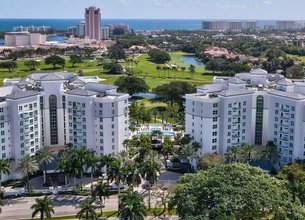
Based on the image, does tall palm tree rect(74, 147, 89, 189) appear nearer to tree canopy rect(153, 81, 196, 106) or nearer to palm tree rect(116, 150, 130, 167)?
palm tree rect(116, 150, 130, 167)

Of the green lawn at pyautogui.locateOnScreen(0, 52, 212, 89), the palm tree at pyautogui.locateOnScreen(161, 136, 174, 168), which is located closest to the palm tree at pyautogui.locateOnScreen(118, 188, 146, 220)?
the palm tree at pyautogui.locateOnScreen(161, 136, 174, 168)

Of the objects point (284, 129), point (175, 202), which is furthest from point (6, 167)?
point (284, 129)

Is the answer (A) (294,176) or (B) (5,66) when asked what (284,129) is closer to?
(A) (294,176)

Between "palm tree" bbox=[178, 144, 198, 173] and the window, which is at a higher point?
the window

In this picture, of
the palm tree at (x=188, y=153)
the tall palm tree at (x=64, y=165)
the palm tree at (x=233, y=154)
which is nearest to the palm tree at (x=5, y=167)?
the tall palm tree at (x=64, y=165)

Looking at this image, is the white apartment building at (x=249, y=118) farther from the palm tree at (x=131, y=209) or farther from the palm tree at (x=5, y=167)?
the palm tree at (x=5, y=167)

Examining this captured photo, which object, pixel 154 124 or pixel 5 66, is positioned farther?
pixel 5 66
